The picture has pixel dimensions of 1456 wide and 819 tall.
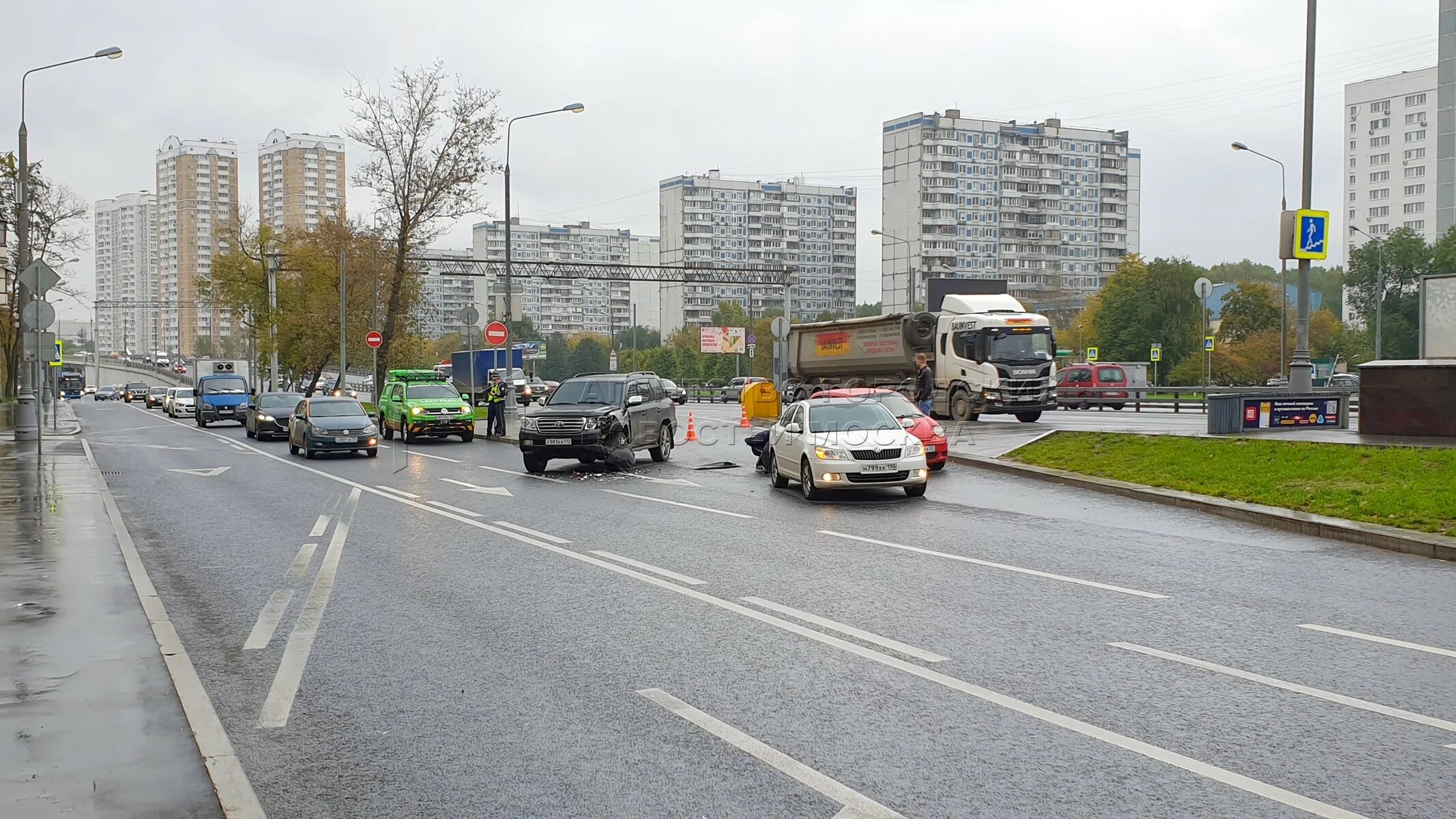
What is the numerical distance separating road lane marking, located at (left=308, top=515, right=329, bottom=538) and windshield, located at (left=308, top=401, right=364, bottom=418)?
1317cm

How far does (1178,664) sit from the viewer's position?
22.9 feet

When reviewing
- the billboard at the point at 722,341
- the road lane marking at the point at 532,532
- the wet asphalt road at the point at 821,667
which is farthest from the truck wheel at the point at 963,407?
the billboard at the point at 722,341

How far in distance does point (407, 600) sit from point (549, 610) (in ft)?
4.13

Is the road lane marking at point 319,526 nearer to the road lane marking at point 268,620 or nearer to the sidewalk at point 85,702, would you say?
the sidewalk at point 85,702

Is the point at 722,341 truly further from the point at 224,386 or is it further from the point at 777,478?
the point at 777,478

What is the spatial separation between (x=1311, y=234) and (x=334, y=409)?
2086cm

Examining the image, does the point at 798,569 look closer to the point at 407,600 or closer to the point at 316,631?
the point at 407,600

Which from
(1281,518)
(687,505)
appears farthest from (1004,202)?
(1281,518)

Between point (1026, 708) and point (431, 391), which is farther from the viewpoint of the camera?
point (431, 391)

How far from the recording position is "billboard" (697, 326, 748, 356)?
340 feet

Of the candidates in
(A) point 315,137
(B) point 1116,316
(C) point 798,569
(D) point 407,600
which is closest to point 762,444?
(C) point 798,569

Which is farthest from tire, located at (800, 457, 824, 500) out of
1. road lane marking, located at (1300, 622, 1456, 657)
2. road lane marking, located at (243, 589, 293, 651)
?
road lane marking, located at (1300, 622, 1456, 657)

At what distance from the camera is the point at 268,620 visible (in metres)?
8.62

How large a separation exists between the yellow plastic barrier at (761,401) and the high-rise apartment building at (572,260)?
119378mm
